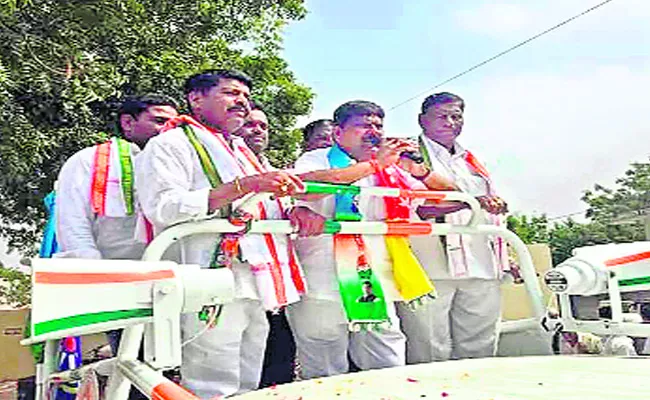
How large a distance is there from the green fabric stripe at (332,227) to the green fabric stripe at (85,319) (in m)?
0.87

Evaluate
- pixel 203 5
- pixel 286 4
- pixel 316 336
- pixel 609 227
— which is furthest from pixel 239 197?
pixel 609 227

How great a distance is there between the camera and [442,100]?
2.86m

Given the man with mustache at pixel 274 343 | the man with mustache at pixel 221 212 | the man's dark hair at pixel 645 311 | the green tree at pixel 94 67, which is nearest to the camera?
the man with mustache at pixel 221 212

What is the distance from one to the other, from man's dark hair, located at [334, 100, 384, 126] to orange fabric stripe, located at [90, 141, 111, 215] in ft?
2.50

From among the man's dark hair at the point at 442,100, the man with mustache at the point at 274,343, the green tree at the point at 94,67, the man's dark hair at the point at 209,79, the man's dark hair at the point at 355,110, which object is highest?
the green tree at the point at 94,67

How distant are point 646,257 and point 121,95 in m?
4.91

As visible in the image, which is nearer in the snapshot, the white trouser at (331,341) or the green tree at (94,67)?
the white trouser at (331,341)

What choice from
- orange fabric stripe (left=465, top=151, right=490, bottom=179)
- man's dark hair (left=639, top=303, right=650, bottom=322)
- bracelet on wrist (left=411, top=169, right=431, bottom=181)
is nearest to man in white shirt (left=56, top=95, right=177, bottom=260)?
bracelet on wrist (left=411, top=169, right=431, bottom=181)

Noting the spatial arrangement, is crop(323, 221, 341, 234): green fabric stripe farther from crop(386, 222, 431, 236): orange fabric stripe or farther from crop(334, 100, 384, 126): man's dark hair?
crop(334, 100, 384, 126): man's dark hair

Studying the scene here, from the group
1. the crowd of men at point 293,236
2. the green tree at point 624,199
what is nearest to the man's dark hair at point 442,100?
the crowd of men at point 293,236

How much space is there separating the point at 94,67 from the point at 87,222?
3.68 m

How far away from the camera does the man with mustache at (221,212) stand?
1.88 metres

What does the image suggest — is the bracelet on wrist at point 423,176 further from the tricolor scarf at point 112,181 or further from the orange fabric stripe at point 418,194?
the tricolor scarf at point 112,181

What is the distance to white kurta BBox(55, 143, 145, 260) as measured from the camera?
2.19 meters
